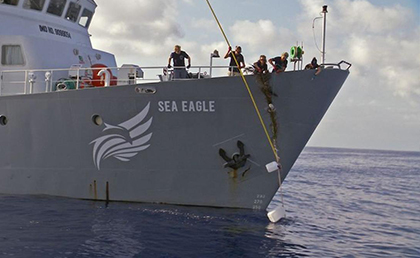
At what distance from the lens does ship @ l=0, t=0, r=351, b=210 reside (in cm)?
1052

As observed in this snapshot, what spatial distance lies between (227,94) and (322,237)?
160 inches

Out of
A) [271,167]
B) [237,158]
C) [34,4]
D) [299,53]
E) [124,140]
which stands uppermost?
[34,4]

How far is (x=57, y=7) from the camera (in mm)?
14344

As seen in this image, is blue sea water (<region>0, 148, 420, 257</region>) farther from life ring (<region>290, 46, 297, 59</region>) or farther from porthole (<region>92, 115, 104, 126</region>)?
life ring (<region>290, 46, 297, 59</region>)

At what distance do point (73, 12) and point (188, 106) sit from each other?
700 centimetres

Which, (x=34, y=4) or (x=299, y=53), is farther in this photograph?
(x=34, y=4)

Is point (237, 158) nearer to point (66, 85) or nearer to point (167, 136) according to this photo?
A: point (167, 136)

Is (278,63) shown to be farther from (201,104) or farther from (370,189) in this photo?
(370,189)

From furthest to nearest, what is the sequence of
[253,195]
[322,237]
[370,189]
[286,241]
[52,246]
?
1. [370,189]
2. [253,195]
3. [322,237]
4. [286,241]
5. [52,246]

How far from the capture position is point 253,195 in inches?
441

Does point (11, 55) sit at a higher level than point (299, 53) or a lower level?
higher

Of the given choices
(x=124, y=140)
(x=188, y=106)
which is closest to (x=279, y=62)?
(x=188, y=106)

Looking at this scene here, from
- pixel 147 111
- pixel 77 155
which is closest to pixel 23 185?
pixel 77 155

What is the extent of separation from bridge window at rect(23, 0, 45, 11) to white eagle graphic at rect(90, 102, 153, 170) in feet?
17.9
